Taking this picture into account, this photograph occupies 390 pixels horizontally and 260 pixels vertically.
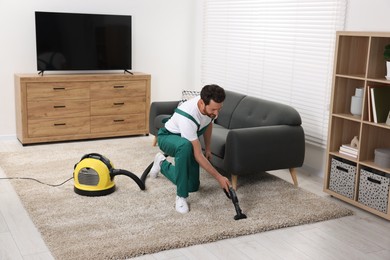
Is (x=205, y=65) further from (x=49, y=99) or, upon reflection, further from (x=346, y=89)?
(x=346, y=89)

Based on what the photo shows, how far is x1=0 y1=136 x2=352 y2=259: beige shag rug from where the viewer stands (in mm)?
3232

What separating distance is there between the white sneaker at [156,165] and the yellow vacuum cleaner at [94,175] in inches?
13.5

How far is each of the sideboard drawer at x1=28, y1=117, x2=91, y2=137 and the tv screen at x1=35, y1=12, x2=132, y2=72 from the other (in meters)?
0.62

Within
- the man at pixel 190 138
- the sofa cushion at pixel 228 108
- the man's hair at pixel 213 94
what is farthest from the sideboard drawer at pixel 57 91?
the man's hair at pixel 213 94

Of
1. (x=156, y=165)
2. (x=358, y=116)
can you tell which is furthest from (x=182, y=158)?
(x=358, y=116)

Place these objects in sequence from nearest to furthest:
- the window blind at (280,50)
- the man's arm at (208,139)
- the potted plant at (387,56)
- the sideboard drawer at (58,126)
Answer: the potted plant at (387,56) < the man's arm at (208,139) < the window blind at (280,50) < the sideboard drawer at (58,126)

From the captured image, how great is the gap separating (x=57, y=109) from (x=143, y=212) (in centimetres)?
247

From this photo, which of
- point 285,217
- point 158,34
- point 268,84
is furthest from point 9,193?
point 158,34

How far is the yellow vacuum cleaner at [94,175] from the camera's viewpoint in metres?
3.97

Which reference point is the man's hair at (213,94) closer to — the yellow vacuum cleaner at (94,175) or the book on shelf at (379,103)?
the yellow vacuum cleaner at (94,175)

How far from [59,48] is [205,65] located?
195 centimetres

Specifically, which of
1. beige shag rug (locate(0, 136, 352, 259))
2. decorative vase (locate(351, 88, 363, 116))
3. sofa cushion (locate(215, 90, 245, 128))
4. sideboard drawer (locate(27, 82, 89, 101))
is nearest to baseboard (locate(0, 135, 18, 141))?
sideboard drawer (locate(27, 82, 89, 101))

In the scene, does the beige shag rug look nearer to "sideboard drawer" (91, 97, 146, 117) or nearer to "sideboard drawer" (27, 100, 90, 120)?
"sideboard drawer" (27, 100, 90, 120)

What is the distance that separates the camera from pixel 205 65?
6691 millimetres
